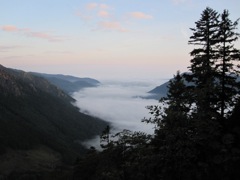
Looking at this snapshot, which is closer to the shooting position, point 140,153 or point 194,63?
point 140,153

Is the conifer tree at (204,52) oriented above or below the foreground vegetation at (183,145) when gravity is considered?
above

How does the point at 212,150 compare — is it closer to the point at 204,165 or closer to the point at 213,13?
the point at 204,165

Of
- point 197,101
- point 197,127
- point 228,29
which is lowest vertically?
point 197,127

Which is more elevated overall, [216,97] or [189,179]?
[216,97]

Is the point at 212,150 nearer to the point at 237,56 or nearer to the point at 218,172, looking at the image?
the point at 218,172

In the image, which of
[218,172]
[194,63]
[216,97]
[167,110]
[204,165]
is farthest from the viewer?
[194,63]

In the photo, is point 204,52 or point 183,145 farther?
point 204,52

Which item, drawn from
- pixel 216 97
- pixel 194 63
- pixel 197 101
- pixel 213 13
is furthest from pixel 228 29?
pixel 197 101

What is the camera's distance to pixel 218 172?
81.3 feet

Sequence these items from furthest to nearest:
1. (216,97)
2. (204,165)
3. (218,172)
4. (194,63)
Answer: (194,63)
(216,97)
(218,172)
(204,165)

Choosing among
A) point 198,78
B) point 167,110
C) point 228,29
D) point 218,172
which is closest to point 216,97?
point 198,78

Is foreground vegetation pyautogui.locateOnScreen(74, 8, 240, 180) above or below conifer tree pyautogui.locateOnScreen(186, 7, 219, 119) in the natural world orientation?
below

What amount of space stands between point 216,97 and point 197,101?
12200 millimetres

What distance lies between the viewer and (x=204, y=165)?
21.3m
